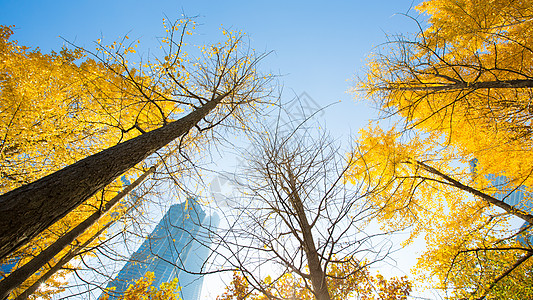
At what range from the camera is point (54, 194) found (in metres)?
1.40

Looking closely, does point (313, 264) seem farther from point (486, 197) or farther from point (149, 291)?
point (149, 291)

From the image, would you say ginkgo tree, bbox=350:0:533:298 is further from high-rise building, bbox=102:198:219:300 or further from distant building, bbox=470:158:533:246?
high-rise building, bbox=102:198:219:300

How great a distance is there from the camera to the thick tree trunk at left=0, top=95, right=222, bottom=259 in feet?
3.86

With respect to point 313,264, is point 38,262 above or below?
above

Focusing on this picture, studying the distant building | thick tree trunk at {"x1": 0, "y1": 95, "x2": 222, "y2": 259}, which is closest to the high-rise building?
thick tree trunk at {"x1": 0, "y1": 95, "x2": 222, "y2": 259}

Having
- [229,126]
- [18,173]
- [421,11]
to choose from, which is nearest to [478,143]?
[421,11]

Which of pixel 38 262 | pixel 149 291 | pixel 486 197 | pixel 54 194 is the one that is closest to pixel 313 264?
pixel 54 194

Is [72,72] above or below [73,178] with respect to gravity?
above

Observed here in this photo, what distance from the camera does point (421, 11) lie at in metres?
5.69

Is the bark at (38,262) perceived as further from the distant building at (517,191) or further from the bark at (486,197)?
the bark at (486,197)

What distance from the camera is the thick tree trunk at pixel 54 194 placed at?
3.86 ft

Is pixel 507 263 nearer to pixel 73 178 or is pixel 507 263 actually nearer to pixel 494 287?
pixel 494 287

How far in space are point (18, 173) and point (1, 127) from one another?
996 millimetres

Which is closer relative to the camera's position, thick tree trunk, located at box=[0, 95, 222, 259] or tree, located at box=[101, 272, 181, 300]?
thick tree trunk, located at box=[0, 95, 222, 259]
